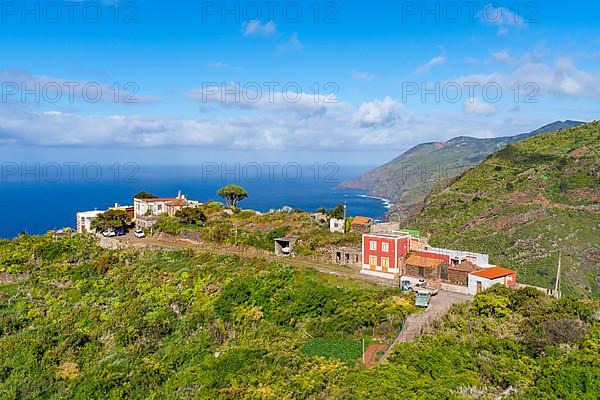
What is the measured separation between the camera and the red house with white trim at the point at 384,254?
27.6 meters

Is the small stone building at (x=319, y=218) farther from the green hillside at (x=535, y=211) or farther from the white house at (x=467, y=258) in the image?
the green hillside at (x=535, y=211)

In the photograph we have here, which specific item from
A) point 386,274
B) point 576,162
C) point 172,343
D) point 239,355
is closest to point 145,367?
point 172,343

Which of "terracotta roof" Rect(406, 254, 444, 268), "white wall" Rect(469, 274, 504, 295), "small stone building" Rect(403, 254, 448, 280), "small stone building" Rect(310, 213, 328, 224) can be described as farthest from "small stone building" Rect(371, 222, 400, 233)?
"white wall" Rect(469, 274, 504, 295)

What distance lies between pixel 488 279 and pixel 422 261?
153 inches

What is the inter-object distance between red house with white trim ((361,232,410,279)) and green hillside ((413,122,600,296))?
20297 mm

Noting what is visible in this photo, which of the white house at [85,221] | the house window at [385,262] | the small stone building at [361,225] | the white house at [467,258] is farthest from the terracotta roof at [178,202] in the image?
the white house at [467,258]

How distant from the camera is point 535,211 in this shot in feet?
182

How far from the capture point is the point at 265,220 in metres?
39.6

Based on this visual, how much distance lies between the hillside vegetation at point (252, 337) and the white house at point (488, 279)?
1.13m

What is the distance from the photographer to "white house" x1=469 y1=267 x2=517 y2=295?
78.9ft

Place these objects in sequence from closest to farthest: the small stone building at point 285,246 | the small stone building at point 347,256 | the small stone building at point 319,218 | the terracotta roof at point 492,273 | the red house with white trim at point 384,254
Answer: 1. the terracotta roof at point 492,273
2. the red house with white trim at point 384,254
3. the small stone building at point 347,256
4. the small stone building at point 285,246
5. the small stone building at point 319,218

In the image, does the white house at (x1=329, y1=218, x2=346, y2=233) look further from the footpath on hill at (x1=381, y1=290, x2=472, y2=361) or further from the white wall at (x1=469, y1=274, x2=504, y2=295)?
the white wall at (x1=469, y1=274, x2=504, y2=295)

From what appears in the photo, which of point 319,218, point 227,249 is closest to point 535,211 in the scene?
point 319,218

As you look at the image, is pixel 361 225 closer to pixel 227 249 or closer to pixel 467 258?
pixel 227 249
